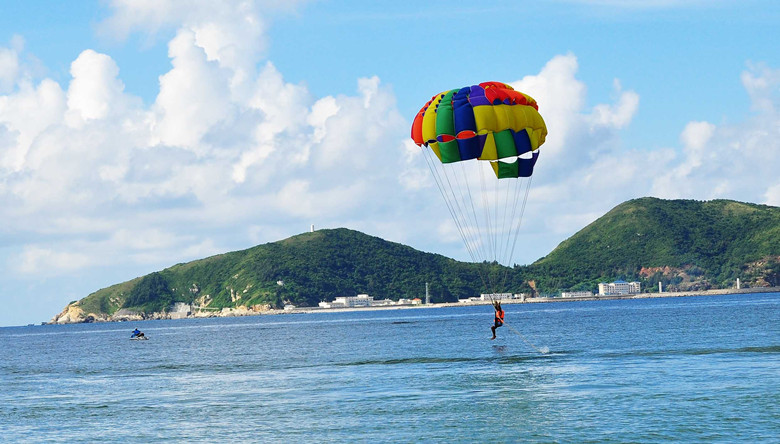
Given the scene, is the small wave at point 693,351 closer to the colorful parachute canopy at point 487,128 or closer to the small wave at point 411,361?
the small wave at point 411,361

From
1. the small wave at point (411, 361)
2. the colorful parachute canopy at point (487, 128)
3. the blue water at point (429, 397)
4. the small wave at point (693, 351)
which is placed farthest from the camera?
the small wave at point (411, 361)

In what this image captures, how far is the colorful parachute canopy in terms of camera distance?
46.4 meters

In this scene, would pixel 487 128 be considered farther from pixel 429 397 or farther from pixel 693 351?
pixel 693 351

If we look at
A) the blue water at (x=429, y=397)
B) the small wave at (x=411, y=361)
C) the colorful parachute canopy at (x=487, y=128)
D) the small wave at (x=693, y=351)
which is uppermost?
the colorful parachute canopy at (x=487, y=128)

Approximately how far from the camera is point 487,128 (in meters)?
46.3

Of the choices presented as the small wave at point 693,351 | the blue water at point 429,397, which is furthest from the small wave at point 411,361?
the small wave at point 693,351

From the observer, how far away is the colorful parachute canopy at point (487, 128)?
152 ft

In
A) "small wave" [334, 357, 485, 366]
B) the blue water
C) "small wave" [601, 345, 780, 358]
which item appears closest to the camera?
the blue water

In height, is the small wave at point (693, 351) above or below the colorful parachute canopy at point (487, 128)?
below

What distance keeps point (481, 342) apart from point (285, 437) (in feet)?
170

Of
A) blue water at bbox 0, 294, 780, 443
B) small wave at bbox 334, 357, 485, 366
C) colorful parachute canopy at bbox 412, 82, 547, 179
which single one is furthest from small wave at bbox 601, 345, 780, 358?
colorful parachute canopy at bbox 412, 82, 547, 179

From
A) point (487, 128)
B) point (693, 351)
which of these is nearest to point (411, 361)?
point (693, 351)

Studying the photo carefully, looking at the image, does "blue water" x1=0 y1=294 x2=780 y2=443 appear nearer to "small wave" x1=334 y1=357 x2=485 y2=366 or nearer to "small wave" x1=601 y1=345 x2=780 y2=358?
"small wave" x1=601 y1=345 x2=780 y2=358

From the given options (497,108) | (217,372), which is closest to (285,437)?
(497,108)
